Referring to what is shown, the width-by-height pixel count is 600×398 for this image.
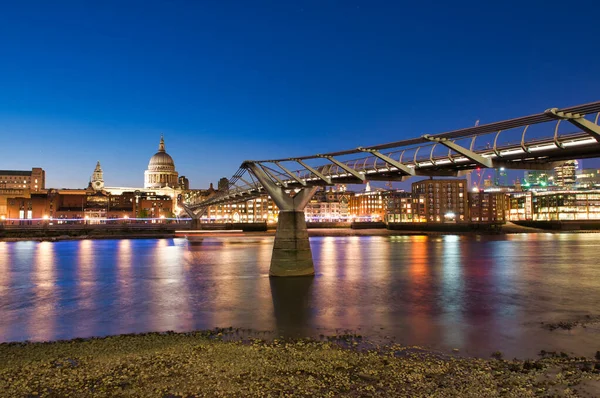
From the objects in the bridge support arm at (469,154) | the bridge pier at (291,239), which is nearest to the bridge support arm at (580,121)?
the bridge support arm at (469,154)

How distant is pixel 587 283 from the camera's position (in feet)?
114

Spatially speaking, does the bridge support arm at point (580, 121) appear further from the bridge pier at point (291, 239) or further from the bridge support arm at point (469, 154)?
the bridge pier at point (291, 239)

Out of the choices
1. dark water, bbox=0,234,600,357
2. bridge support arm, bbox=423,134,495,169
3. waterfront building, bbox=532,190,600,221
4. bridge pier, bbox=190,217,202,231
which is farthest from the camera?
waterfront building, bbox=532,190,600,221

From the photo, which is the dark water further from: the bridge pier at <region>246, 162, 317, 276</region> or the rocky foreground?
the rocky foreground

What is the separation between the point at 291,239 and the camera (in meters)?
34.4

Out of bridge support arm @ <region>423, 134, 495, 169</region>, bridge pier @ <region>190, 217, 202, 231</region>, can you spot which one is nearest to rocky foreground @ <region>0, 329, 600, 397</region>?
bridge support arm @ <region>423, 134, 495, 169</region>

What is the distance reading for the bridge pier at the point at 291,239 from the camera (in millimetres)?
34500

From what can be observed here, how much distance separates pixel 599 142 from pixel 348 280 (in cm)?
2110

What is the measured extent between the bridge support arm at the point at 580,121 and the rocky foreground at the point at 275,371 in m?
8.14

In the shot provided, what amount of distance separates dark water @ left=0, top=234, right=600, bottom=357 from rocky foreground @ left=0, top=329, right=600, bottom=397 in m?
2.10

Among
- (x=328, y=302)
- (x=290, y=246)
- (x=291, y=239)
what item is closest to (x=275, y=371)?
(x=328, y=302)

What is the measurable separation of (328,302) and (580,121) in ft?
48.5

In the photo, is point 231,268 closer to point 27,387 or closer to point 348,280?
point 348,280

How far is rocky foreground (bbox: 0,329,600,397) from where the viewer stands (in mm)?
11234
